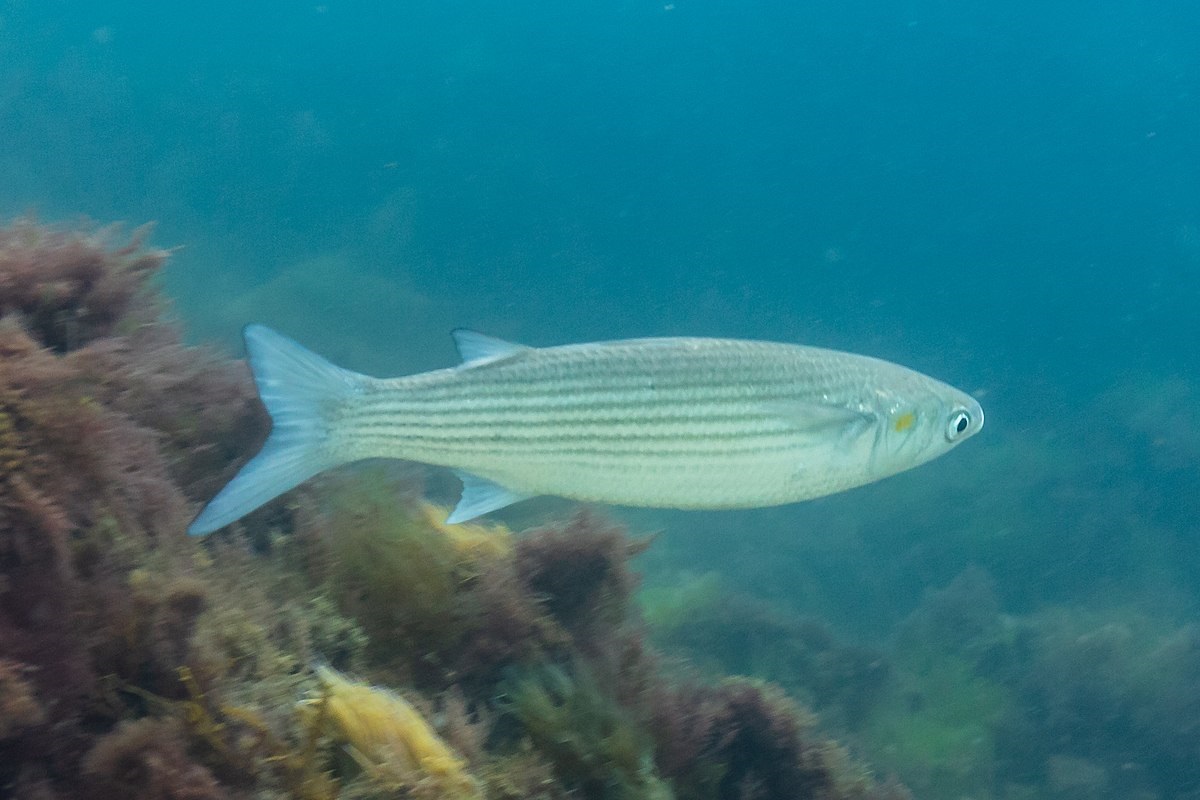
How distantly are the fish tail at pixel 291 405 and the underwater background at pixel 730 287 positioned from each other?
1.20 ft

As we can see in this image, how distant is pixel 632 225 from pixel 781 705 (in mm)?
35872

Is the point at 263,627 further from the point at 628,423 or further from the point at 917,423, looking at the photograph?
the point at 917,423

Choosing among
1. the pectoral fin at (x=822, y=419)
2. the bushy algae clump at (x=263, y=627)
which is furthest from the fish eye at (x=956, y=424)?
the bushy algae clump at (x=263, y=627)

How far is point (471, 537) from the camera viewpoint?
4102 millimetres

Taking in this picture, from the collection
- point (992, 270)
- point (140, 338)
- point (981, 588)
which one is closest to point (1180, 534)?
point (981, 588)

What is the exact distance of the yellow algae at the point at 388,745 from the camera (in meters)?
2.14

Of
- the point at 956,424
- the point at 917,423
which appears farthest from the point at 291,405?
the point at 956,424

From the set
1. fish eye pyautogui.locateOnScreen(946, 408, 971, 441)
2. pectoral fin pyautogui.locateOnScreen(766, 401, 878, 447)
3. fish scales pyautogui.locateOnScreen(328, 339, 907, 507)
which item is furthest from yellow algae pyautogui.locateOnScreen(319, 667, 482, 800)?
fish eye pyautogui.locateOnScreen(946, 408, 971, 441)

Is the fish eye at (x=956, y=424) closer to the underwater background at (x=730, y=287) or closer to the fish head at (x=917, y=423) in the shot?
the fish head at (x=917, y=423)

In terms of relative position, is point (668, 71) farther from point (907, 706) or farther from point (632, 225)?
point (907, 706)

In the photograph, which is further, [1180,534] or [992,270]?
[992,270]

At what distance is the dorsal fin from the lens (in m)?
3.49

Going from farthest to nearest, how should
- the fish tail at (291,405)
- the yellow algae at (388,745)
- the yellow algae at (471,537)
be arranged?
the yellow algae at (471,537) → the fish tail at (291,405) → the yellow algae at (388,745)

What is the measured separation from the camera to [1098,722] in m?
9.12
